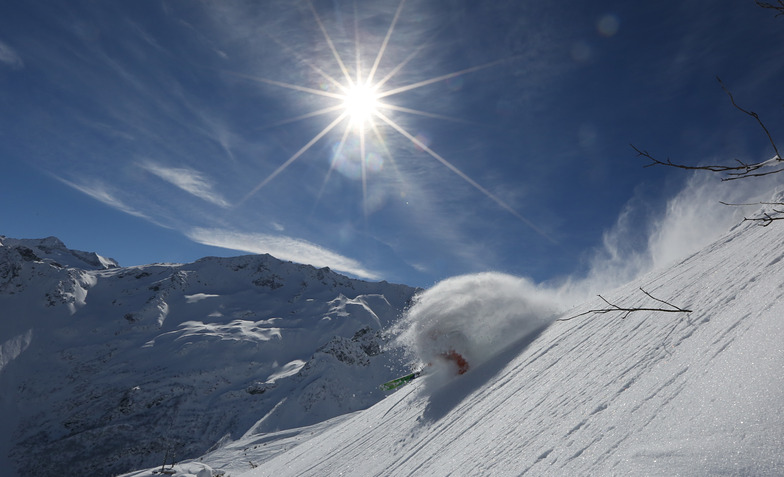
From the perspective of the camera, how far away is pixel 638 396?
2330 mm

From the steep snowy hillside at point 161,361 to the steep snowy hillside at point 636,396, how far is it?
47.5m

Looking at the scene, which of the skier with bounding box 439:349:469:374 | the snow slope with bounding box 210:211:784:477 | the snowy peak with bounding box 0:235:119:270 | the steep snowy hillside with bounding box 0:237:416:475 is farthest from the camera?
the snowy peak with bounding box 0:235:119:270

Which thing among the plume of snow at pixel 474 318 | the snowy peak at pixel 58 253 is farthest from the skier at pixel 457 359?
the snowy peak at pixel 58 253

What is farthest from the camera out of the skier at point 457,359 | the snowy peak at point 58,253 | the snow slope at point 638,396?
the snowy peak at point 58,253

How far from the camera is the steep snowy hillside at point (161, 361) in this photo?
49750 millimetres

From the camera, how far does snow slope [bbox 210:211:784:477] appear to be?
1.56m

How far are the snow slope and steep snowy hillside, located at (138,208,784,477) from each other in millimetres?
10

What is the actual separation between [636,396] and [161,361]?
8153 centimetres

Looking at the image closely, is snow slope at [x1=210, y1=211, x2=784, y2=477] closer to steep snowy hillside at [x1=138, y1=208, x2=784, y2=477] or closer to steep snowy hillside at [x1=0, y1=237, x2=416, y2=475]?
steep snowy hillside at [x1=138, y1=208, x2=784, y2=477]

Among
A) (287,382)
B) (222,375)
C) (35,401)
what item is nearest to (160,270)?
(35,401)

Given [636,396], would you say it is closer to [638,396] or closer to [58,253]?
[638,396]

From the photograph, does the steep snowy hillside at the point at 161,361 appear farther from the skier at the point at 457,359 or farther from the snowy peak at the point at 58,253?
the skier at the point at 457,359

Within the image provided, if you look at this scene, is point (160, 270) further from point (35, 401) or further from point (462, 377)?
point (462, 377)

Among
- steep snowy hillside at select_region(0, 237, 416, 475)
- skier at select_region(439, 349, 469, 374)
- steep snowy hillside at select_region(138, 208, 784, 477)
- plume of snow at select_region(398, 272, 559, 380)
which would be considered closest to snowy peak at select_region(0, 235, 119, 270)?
steep snowy hillside at select_region(0, 237, 416, 475)
